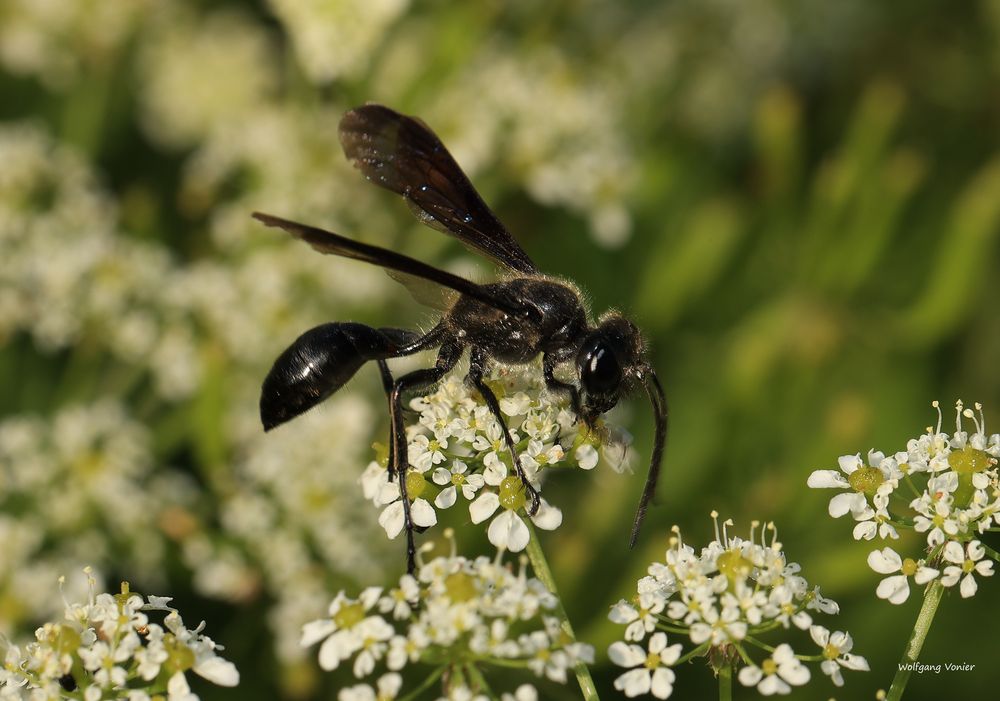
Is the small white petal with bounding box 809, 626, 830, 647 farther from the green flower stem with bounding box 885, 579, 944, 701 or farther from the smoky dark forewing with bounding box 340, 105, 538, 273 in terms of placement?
the smoky dark forewing with bounding box 340, 105, 538, 273

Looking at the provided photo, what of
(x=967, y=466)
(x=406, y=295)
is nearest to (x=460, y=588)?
(x=967, y=466)

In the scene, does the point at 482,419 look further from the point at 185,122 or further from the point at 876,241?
the point at 185,122

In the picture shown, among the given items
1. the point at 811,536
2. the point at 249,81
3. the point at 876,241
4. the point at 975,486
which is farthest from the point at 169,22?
the point at 975,486

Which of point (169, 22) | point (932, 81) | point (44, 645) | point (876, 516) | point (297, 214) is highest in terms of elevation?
Result: point (932, 81)

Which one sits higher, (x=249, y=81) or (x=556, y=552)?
(x=249, y=81)

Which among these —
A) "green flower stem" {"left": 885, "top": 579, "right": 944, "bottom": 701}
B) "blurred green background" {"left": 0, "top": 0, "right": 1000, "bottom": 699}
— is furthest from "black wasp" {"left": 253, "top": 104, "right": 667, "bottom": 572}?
"blurred green background" {"left": 0, "top": 0, "right": 1000, "bottom": 699}

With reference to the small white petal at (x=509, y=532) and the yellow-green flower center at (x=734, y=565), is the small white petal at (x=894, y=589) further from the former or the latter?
the small white petal at (x=509, y=532)
